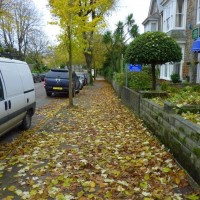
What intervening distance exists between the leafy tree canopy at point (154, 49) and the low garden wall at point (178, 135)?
4108 millimetres

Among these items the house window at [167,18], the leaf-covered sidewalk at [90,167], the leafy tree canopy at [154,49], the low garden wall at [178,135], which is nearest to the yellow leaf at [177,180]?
the leaf-covered sidewalk at [90,167]

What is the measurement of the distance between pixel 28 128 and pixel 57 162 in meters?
3.23

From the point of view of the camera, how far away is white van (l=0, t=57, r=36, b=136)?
5.84 m

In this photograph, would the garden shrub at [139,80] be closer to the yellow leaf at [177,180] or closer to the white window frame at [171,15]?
the white window frame at [171,15]

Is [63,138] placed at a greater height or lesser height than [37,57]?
lesser

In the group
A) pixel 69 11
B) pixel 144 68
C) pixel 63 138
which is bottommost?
pixel 63 138

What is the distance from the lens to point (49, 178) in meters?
4.36

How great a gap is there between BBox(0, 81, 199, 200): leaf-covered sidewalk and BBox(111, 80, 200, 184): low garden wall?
0.19 meters

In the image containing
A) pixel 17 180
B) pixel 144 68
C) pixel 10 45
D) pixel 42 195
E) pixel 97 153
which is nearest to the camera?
pixel 42 195

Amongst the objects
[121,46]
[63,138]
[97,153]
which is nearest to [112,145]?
[97,153]

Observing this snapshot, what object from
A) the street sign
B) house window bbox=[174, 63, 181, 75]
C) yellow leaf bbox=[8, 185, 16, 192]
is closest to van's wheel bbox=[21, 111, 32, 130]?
yellow leaf bbox=[8, 185, 16, 192]

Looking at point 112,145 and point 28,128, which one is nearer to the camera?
point 112,145

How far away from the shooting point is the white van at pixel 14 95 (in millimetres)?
5836

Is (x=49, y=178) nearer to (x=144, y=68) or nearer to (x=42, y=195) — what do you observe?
(x=42, y=195)
